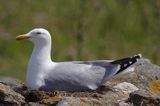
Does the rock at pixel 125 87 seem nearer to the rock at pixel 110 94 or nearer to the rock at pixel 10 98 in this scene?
the rock at pixel 110 94

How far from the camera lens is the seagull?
8.62 metres

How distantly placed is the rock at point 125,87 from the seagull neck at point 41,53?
109 cm

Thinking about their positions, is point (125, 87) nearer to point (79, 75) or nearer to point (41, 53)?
point (79, 75)

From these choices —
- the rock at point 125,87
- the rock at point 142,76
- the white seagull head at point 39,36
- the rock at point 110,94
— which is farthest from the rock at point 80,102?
the white seagull head at point 39,36

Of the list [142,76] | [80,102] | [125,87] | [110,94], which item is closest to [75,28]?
[142,76]

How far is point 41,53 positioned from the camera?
29.9 feet

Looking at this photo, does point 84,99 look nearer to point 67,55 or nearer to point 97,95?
point 97,95

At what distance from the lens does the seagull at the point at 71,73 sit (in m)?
8.62

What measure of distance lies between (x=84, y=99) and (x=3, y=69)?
31.5ft

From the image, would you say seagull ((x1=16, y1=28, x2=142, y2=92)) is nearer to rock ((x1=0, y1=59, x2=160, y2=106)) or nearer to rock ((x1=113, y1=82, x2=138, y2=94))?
rock ((x1=0, y1=59, x2=160, y2=106))

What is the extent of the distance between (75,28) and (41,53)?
9.23 meters

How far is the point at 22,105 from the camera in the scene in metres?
7.55

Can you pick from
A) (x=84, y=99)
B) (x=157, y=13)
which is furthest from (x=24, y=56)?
(x=84, y=99)

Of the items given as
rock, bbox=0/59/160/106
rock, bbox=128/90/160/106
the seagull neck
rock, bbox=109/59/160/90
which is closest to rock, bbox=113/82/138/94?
rock, bbox=0/59/160/106
